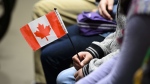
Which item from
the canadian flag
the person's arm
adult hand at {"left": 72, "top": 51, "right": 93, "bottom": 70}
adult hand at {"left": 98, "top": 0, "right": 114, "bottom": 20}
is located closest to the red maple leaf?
the canadian flag

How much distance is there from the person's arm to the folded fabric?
673mm

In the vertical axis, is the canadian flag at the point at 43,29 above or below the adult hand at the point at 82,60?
above

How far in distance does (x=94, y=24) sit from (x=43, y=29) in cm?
28

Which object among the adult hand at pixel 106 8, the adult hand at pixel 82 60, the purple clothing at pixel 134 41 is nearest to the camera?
the purple clothing at pixel 134 41

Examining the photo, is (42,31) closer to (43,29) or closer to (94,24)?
(43,29)

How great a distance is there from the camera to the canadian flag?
1.19 m

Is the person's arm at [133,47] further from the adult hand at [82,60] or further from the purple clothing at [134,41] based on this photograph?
the adult hand at [82,60]

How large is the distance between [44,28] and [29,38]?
0.07m

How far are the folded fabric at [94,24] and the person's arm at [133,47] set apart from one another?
2.21 feet

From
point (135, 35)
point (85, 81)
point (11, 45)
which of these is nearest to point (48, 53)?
point (85, 81)

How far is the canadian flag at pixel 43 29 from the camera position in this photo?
3.89 ft

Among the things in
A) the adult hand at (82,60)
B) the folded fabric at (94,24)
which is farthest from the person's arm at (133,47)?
the folded fabric at (94,24)

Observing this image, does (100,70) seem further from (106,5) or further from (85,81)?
(106,5)

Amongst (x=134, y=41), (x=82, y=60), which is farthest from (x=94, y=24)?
(x=134, y=41)
